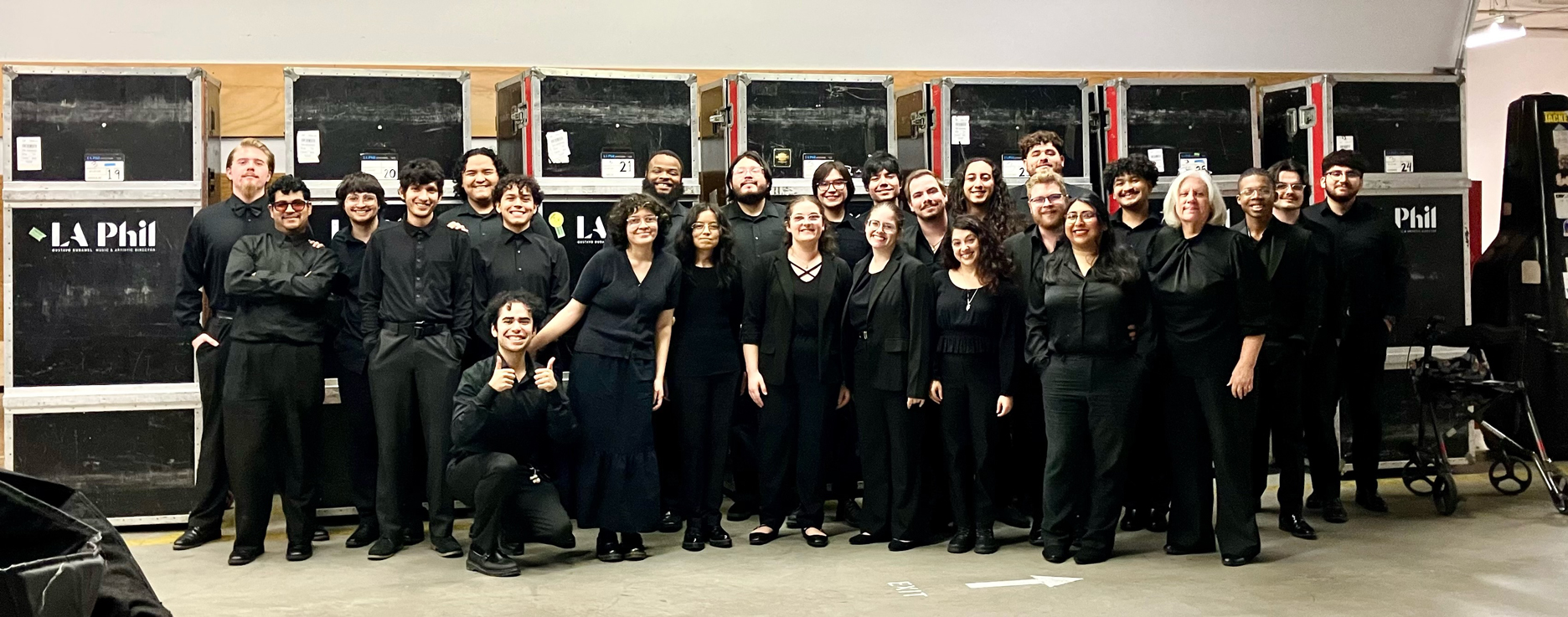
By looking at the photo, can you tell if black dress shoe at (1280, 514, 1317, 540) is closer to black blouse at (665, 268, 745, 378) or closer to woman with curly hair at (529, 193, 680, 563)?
black blouse at (665, 268, 745, 378)

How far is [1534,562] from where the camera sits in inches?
192

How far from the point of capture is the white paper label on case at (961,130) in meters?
Result: 6.71

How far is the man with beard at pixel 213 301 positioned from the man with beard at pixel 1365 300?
487cm

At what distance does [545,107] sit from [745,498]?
213 cm

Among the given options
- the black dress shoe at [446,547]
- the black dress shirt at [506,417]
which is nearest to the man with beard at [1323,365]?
the black dress shirt at [506,417]

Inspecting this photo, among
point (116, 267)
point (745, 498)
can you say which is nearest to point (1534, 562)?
point (745, 498)

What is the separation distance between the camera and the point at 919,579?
472 centimetres

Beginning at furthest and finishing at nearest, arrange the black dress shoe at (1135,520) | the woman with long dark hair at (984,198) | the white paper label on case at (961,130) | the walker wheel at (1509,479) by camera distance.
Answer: the white paper label on case at (961,130), the walker wheel at (1509,479), the black dress shoe at (1135,520), the woman with long dark hair at (984,198)

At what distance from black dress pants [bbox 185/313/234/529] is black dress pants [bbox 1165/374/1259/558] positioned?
155 inches

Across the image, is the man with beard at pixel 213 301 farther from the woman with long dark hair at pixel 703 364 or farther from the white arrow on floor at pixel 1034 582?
the white arrow on floor at pixel 1034 582

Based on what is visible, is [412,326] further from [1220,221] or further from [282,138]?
[1220,221]

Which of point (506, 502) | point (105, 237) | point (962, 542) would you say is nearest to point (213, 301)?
point (105, 237)

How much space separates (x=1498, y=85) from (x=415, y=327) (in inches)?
346

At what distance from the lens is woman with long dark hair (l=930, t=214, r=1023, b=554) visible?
203 inches
